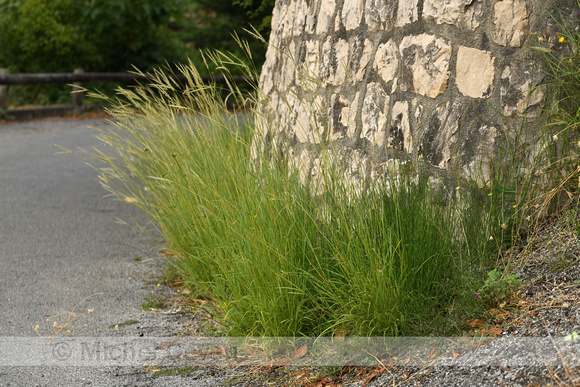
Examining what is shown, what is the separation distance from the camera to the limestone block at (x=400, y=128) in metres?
3.39

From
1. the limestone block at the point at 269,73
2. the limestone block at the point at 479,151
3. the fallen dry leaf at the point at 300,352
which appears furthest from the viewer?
the limestone block at the point at 269,73

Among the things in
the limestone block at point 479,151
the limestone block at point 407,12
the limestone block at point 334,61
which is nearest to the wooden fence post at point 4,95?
the limestone block at point 334,61

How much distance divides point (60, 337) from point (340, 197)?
5.85 feet

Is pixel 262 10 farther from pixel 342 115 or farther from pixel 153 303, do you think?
pixel 153 303

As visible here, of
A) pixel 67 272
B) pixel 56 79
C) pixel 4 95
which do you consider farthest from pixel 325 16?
pixel 56 79

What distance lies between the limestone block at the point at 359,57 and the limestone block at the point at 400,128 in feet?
1.25

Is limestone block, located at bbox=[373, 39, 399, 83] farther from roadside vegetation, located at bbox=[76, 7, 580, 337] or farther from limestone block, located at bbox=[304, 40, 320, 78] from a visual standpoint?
roadside vegetation, located at bbox=[76, 7, 580, 337]

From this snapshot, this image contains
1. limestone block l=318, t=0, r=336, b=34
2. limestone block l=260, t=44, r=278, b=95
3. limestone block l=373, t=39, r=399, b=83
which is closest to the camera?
limestone block l=373, t=39, r=399, b=83

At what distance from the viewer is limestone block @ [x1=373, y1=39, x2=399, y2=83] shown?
3516 mm

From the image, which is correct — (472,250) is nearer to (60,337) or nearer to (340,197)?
(340,197)

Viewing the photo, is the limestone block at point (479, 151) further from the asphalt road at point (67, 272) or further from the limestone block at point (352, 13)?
the asphalt road at point (67, 272)

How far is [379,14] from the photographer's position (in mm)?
3611

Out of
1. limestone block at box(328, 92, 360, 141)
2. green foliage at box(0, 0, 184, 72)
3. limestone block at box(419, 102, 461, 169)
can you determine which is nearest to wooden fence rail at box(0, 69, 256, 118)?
green foliage at box(0, 0, 184, 72)

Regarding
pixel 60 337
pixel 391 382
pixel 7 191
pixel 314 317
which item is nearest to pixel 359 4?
pixel 314 317
